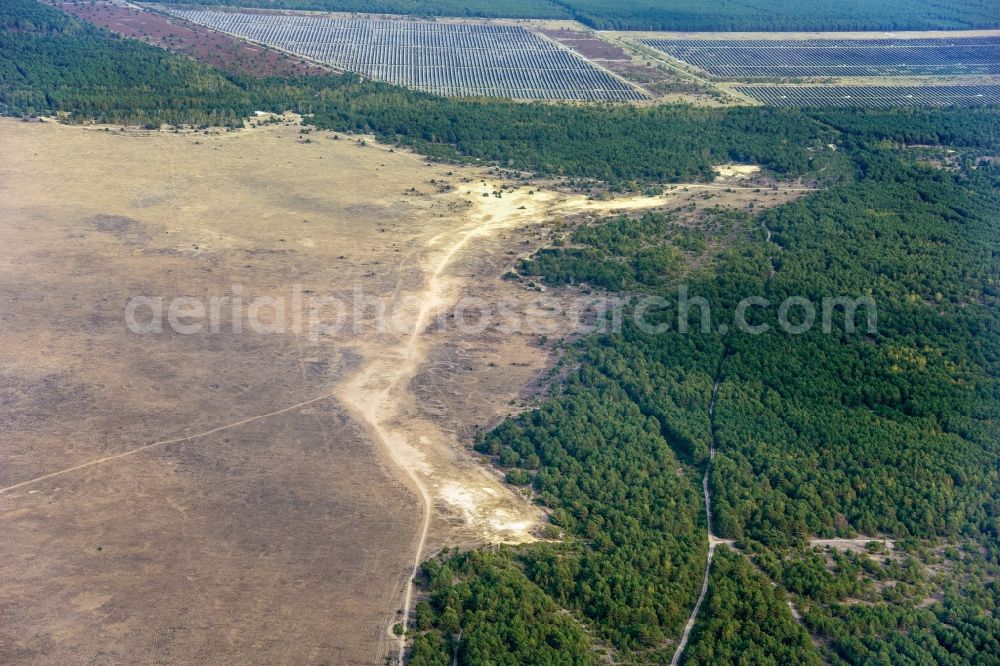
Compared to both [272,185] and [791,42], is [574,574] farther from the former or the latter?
[791,42]

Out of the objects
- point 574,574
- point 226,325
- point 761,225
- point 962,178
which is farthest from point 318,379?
point 962,178

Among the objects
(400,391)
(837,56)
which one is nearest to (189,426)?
(400,391)

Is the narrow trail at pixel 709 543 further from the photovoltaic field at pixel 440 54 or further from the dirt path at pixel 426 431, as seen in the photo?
the photovoltaic field at pixel 440 54

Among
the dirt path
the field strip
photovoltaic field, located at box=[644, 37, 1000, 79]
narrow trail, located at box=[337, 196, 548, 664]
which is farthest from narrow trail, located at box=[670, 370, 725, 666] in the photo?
photovoltaic field, located at box=[644, 37, 1000, 79]

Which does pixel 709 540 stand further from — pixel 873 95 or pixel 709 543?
pixel 873 95

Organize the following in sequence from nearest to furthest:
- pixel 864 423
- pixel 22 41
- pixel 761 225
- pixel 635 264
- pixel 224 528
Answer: pixel 224 528, pixel 864 423, pixel 635 264, pixel 761 225, pixel 22 41

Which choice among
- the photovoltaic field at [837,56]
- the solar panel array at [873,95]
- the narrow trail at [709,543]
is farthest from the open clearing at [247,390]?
the photovoltaic field at [837,56]

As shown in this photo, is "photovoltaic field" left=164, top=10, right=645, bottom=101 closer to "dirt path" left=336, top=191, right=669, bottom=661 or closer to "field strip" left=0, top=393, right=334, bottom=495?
"dirt path" left=336, top=191, right=669, bottom=661
